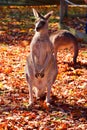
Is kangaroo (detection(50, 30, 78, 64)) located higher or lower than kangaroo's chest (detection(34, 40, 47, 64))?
lower

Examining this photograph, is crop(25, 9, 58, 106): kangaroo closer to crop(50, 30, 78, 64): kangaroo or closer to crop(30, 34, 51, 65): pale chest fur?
crop(30, 34, 51, 65): pale chest fur

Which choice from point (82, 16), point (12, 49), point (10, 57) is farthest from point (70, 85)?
point (82, 16)

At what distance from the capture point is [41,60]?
19.7ft

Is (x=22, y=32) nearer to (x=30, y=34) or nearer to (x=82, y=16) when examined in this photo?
(x=30, y=34)

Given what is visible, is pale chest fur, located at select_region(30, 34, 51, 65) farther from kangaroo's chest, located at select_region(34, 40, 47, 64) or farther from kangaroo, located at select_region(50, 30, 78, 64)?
kangaroo, located at select_region(50, 30, 78, 64)

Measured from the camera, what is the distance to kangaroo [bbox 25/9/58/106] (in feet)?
19.3

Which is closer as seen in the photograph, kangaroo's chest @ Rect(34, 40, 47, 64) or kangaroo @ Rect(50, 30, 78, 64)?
kangaroo's chest @ Rect(34, 40, 47, 64)

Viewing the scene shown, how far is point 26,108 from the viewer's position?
609cm

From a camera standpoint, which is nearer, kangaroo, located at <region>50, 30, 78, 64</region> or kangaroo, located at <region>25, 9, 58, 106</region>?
kangaroo, located at <region>25, 9, 58, 106</region>

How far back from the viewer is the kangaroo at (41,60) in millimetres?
5879

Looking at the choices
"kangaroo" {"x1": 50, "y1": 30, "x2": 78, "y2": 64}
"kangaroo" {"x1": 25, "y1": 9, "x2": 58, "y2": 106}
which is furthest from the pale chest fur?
"kangaroo" {"x1": 50, "y1": 30, "x2": 78, "y2": 64}

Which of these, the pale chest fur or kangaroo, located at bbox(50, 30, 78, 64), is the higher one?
the pale chest fur

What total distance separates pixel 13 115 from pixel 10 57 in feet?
11.6

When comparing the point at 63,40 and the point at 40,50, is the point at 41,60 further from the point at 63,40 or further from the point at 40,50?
the point at 63,40
